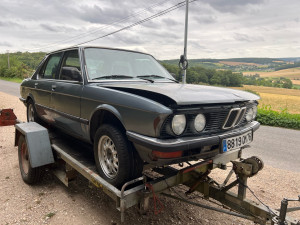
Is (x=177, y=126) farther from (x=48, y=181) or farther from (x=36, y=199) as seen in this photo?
(x=48, y=181)

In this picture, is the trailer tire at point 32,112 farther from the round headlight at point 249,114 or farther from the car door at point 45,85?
the round headlight at point 249,114

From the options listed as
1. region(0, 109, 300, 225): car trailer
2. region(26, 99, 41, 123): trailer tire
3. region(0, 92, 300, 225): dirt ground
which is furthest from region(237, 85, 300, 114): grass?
region(26, 99, 41, 123): trailer tire

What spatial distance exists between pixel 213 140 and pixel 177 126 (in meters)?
0.40

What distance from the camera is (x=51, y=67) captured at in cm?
430

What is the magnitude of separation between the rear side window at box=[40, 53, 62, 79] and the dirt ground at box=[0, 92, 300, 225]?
5.72ft

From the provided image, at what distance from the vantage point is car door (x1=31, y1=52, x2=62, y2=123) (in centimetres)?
405

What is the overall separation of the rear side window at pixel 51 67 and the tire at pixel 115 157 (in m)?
2.00

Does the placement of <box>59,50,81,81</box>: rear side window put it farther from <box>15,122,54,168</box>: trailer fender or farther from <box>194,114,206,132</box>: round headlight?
<box>194,114,206,132</box>: round headlight

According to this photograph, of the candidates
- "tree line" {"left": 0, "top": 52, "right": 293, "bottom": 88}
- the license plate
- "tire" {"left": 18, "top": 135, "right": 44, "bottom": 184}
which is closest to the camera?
the license plate

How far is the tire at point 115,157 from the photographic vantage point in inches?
92.6

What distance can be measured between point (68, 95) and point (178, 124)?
1904 millimetres

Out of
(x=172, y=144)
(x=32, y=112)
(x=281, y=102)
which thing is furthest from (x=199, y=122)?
(x=281, y=102)

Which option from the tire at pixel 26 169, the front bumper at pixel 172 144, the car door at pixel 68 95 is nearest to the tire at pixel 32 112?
the tire at pixel 26 169

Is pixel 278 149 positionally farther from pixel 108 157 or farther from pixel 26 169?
pixel 26 169
